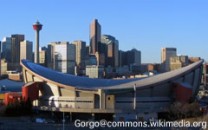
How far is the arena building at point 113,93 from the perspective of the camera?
208ft

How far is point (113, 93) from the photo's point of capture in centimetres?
6391

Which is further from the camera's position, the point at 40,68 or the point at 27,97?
the point at 40,68

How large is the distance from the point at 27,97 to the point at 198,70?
2607cm

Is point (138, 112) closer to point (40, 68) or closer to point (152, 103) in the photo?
point (152, 103)

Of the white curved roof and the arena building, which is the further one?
the white curved roof

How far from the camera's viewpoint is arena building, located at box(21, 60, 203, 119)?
208ft

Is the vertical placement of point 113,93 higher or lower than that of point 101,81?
lower

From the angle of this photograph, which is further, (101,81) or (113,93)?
(101,81)

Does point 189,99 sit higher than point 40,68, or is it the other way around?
point 40,68

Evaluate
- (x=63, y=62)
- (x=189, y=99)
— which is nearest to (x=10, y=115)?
(x=189, y=99)

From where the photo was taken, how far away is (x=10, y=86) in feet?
363

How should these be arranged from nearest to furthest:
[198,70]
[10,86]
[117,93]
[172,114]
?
[172,114]
[117,93]
[198,70]
[10,86]

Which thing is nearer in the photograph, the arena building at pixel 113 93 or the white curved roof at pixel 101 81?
the arena building at pixel 113 93

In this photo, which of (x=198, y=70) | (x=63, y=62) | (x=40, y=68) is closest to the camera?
(x=198, y=70)
